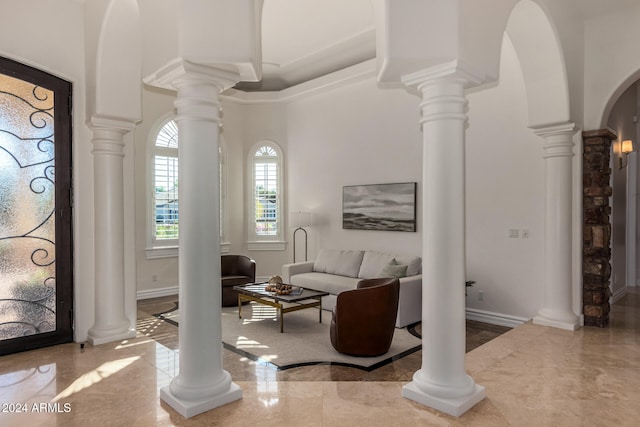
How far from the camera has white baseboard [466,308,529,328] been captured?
17.6 feet

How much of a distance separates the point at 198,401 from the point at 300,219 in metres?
5.14

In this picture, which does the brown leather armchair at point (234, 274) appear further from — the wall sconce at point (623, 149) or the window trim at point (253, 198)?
the wall sconce at point (623, 149)

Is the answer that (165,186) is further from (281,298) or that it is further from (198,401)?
(198,401)

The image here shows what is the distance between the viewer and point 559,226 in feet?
15.3

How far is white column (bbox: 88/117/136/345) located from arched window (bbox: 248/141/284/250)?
445 centimetres

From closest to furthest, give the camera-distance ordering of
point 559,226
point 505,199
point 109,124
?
point 109,124, point 559,226, point 505,199

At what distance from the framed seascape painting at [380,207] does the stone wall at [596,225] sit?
2291 millimetres

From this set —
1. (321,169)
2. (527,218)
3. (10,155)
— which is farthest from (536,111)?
(10,155)

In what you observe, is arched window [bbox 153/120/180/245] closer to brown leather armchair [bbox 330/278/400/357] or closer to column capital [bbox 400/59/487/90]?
brown leather armchair [bbox 330/278/400/357]

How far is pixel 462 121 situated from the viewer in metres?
2.64

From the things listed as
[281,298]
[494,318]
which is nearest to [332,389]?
[281,298]

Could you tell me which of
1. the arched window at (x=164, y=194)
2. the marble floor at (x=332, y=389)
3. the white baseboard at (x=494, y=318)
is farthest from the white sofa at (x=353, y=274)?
the arched window at (x=164, y=194)

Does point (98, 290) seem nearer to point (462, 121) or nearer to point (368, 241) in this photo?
point (462, 121)

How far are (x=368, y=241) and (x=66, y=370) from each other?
15.4 ft
